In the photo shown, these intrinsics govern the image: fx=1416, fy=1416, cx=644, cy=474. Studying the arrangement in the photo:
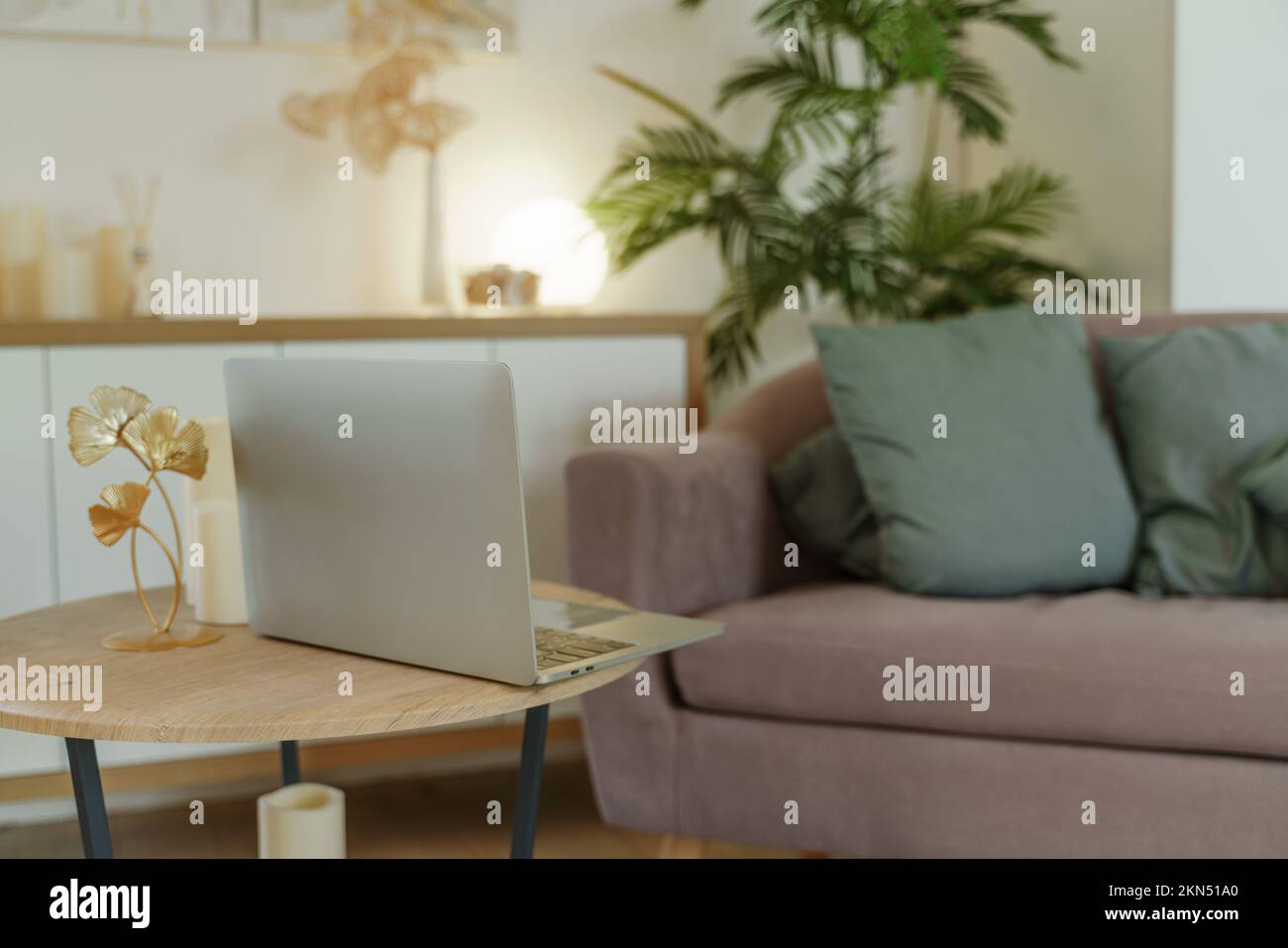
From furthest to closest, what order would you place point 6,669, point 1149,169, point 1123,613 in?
point 1149,169 < point 1123,613 < point 6,669

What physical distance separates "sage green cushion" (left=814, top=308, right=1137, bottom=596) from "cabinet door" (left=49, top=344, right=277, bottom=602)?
42.7 inches

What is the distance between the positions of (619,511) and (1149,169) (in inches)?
63.2

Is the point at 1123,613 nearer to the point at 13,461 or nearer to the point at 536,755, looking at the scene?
the point at 536,755

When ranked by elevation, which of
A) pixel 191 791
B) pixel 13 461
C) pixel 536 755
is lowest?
pixel 191 791

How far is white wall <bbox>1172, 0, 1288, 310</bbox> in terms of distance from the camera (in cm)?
290

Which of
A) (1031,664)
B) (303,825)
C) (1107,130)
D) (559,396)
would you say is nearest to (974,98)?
(1107,130)

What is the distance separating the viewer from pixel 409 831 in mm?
2604

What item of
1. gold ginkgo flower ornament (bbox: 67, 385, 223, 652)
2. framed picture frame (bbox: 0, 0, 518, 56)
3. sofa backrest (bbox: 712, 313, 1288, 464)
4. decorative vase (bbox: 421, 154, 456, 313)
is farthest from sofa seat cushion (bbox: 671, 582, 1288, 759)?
framed picture frame (bbox: 0, 0, 518, 56)

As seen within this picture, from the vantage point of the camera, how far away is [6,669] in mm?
1310

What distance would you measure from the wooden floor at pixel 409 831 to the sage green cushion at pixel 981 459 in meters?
0.65

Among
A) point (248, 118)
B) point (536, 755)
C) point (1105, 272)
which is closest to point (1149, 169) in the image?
point (1105, 272)

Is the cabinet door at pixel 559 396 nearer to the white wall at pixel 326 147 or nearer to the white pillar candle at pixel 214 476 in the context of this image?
the white wall at pixel 326 147

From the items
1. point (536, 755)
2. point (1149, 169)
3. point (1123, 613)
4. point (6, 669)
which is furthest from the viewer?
point (1149, 169)

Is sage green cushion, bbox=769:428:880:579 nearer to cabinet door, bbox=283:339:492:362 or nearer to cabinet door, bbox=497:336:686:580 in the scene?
cabinet door, bbox=497:336:686:580
